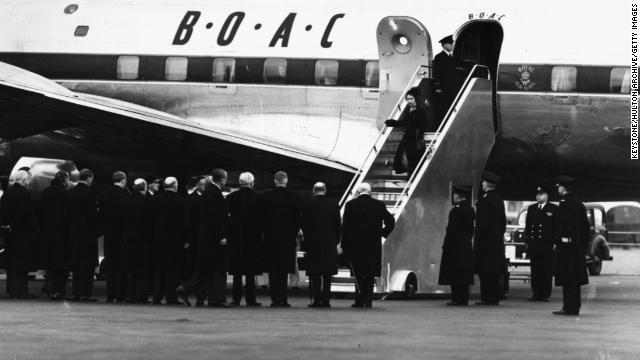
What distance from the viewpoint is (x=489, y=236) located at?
65.8 feet

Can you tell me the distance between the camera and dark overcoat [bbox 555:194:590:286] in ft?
57.2

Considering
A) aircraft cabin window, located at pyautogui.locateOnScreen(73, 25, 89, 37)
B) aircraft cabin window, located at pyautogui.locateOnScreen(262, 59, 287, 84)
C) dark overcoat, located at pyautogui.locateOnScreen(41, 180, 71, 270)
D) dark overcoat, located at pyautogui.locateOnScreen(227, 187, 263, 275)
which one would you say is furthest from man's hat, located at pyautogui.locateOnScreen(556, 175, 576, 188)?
aircraft cabin window, located at pyautogui.locateOnScreen(73, 25, 89, 37)

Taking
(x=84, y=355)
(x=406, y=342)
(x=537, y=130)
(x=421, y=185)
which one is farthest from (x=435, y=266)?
(x=84, y=355)

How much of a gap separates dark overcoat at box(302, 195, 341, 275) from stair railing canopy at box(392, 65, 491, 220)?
2157 millimetres

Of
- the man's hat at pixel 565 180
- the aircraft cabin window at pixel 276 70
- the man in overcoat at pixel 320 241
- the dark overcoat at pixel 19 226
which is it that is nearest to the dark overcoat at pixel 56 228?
the dark overcoat at pixel 19 226

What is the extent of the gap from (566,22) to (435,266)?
4926 mm

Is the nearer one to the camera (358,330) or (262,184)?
(358,330)

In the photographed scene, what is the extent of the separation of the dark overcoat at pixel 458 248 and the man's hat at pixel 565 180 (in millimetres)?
3820

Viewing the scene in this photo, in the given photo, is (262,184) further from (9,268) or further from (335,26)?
(9,268)

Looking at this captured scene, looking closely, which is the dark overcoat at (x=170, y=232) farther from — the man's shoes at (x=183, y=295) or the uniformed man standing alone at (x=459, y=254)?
the uniformed man standing alone at (x=459, y=254)

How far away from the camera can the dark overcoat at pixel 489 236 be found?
65.0 feet

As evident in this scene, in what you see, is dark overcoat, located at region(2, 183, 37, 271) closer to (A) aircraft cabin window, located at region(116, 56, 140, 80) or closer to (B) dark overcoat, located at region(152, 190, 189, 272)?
(B) dark overcoat, located at region(152, 190, 189, 272)

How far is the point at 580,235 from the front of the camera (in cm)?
1780

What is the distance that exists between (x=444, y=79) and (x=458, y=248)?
3.72 meters
